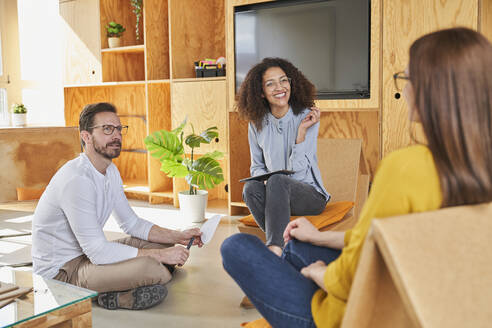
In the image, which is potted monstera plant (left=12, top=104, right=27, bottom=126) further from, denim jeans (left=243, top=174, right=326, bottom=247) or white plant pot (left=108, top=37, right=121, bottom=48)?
denim jeans (left=243, top=174, right=326, bottom=247)

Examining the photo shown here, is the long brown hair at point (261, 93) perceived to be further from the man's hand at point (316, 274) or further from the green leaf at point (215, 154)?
the man's hand at point (316, 274)

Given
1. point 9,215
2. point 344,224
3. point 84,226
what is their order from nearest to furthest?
1. point 84,226
2. point 344,224
3. point 9,215

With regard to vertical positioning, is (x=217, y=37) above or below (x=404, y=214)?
above

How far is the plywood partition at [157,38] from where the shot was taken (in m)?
4.58

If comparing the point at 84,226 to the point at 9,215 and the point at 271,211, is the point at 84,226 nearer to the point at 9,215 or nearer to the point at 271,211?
the point at 271,211

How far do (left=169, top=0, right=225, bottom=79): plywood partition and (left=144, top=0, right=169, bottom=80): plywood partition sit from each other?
10.7 inches

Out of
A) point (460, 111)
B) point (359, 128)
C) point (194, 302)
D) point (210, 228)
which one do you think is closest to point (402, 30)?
point (359, 128)

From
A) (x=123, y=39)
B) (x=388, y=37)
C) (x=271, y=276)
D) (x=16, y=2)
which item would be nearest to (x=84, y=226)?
(x=271, y=276)

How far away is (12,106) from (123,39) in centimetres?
124

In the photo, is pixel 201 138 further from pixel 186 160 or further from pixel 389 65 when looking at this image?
pixel 389 65

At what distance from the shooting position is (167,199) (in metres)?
4.88

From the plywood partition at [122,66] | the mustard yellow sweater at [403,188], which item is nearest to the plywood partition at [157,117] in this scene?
the plywood partition at [122,66]

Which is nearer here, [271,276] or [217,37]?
[271,276]

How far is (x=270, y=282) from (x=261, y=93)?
167cm
